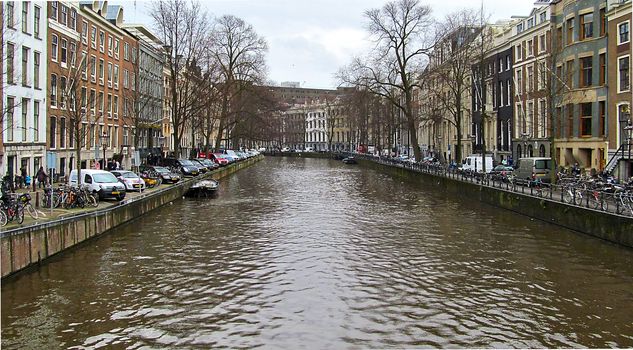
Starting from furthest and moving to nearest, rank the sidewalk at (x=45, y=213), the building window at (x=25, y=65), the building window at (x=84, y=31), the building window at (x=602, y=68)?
the building window at (x=84, y=31), the building window at (x=602, y=68), the building window at (x=25, y=65), the sidewalk at (x=45, y=213)

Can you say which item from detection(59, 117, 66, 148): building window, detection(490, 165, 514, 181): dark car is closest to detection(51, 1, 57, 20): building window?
detection(59, 117, 66, 148): building window

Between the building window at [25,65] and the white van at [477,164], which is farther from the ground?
the building window at [25,65]

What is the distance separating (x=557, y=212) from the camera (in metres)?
30.5

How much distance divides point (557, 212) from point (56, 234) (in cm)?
2304

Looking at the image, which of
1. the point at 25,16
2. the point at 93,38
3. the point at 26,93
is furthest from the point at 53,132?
the point at 93,38

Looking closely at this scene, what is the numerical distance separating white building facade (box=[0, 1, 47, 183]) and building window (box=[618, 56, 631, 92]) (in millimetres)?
40043

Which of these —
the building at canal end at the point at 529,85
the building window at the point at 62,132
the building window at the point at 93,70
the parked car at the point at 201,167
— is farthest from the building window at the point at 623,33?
the building window at the point at 93,70

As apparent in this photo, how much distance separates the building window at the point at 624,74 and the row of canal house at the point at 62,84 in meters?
34.3

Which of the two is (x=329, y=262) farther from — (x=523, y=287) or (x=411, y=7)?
(x=411, y=7)

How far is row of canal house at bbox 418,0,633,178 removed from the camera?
42312 mm

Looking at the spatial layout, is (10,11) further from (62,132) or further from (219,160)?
(219,160)

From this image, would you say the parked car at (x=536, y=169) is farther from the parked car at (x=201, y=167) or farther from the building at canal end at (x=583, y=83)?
the parked car at (x=201, y=167)

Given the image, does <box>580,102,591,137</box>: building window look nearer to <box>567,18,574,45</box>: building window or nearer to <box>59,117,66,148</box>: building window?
<box>567,18,574,45</box>: building window

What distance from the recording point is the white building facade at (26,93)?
127 ft
